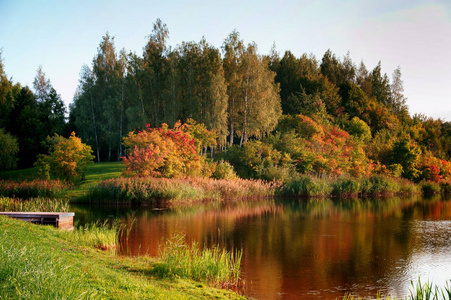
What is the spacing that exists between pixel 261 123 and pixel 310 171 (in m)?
7.36

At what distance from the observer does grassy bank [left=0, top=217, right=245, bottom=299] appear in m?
4.80

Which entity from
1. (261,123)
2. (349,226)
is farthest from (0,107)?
(349,226)

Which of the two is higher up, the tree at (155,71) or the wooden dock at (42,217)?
the tree at (155,71)

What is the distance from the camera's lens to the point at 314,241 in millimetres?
13461

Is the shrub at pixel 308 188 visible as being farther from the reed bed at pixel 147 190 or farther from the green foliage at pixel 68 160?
the green foliage at pixel 68 160

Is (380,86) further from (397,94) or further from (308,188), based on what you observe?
(308,188)

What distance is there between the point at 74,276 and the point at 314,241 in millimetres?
9574

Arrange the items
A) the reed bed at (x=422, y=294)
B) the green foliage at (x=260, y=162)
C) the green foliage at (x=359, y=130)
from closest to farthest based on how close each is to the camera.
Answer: the reed bed at (x=422, y=294), the green foliage at (x=260, y=162), the green foliage at (x=359, y=130)

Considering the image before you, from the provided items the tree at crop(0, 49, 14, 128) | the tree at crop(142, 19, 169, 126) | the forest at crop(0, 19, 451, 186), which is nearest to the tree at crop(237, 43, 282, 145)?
the forest at crop(0, 19, 451, 186)

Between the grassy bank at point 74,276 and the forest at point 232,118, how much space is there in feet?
69.3

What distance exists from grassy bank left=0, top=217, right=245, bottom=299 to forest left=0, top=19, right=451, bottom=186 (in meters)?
21.1

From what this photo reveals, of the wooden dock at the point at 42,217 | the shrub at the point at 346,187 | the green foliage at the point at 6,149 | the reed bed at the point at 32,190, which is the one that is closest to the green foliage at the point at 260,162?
the shrub at the point at 346,187

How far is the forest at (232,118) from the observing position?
3472 centimetres

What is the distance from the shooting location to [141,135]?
2562 centimetres
